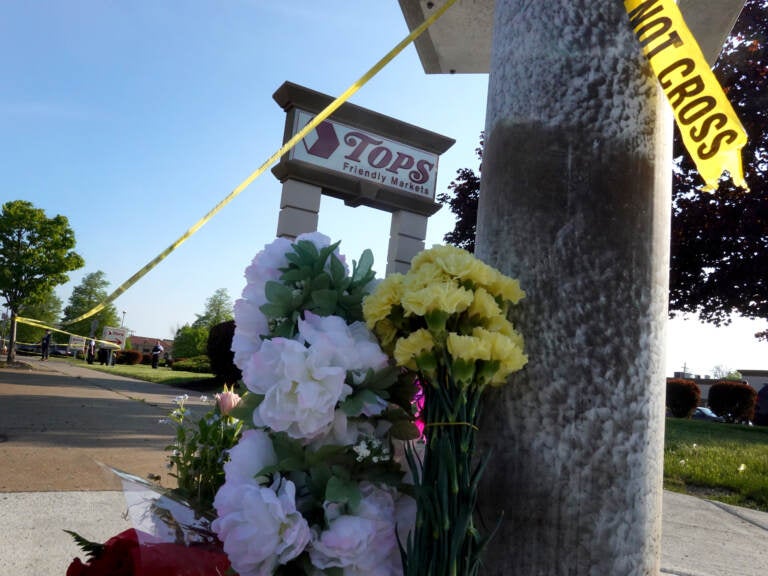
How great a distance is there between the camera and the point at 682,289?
40.2 ft

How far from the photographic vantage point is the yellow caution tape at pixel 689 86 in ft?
4.71

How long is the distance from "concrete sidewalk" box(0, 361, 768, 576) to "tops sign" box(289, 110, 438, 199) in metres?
4.31

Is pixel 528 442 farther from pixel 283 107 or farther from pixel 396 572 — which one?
Answer: pixel 283 107

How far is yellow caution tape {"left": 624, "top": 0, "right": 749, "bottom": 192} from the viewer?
1.43 metres

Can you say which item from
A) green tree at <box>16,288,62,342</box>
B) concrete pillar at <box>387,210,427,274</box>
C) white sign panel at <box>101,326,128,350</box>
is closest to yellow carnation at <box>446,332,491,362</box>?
concrete pillar at <box>387,210,427,274</box>

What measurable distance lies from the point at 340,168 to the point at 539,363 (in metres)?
7.32

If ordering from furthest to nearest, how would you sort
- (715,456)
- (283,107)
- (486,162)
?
(283,107) → (715,456) → (486,162)

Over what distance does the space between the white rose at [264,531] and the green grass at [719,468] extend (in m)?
6.06

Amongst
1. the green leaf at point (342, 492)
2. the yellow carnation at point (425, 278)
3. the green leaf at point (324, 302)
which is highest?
the yellow carnation at point (425, 278)

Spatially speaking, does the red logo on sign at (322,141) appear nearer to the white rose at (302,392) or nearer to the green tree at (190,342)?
the white rose at (302,392)

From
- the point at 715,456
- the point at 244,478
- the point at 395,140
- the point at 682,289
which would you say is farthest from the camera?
the point at 682,289

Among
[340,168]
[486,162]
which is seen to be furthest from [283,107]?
[486,162]

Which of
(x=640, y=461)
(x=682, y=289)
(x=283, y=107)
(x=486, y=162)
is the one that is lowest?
(x=640, y=461)

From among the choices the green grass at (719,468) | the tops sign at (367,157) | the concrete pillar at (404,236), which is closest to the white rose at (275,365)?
the green grass at (719,468)
